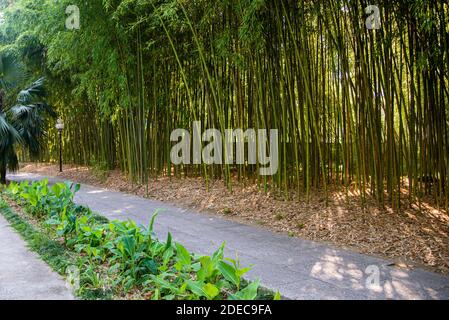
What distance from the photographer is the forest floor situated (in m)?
3.29

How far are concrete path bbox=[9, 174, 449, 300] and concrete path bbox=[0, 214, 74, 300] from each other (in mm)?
1136

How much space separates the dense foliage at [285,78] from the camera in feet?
13.8

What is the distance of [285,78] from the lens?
5.09m

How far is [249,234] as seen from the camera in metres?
3.97

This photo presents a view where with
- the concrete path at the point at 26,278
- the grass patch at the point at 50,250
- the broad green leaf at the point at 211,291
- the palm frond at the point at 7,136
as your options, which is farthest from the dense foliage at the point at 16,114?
the broad green leaf at the point at 211,291

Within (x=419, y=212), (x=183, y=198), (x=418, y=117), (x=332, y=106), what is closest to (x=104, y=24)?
(x=183, y=198)

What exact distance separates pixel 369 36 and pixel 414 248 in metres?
2.17

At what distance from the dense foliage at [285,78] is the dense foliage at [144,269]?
7.61ft

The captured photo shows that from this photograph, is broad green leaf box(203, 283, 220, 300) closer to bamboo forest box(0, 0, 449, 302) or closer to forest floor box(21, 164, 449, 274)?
bamboo forest box(0, 0, 449, 302)

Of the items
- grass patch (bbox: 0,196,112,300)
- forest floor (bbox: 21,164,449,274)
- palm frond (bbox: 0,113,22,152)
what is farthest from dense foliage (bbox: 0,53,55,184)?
grass patch (bbox: 0,196,112,300)

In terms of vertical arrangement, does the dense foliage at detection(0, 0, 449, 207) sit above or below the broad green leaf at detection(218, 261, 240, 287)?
above

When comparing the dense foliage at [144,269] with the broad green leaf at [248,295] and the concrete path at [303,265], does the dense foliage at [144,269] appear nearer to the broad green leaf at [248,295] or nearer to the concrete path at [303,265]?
the broad green leaf at [248,295]

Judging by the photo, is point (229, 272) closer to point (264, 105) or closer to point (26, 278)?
point (26, 278)

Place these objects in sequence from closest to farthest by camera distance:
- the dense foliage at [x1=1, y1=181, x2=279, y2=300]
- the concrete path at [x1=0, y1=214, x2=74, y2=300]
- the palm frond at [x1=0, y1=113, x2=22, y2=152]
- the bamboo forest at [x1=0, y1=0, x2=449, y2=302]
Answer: the dense foliage at [x1=1, y1=181, x2=279, y2=300] → the concrete path at [x1=0, y1=214, x2=74, y2=300] → the bamboo forest at [x1=0, y1=0, x2=449, y2=302] → the palm frond at [x1=0, y1=113, x2=22, y2=152]
